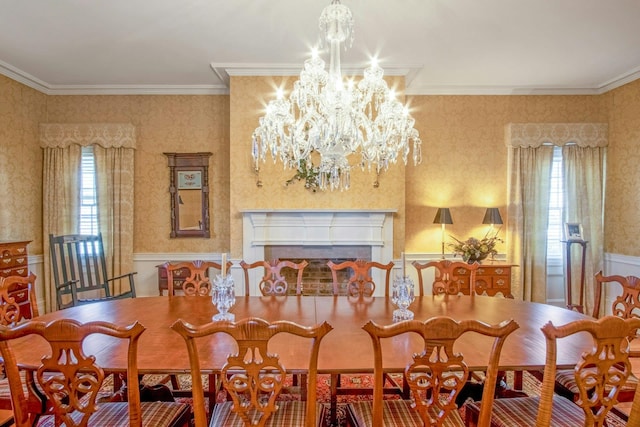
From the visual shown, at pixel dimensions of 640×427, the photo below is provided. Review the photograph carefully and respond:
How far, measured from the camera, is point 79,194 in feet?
14.8

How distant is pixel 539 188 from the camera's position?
457cm

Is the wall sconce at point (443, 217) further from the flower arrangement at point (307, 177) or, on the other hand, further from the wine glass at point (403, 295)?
the wine glass at point (403, 295)

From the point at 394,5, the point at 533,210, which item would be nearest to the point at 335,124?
the point at 394,5

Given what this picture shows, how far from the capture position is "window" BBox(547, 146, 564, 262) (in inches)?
183

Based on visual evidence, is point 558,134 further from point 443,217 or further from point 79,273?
point 79,273

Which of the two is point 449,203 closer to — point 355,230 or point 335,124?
point 355,230

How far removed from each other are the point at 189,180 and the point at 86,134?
1279 mm

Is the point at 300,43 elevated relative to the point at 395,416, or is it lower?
elevated

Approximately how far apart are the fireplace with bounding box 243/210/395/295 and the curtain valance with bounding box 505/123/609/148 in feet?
6.28

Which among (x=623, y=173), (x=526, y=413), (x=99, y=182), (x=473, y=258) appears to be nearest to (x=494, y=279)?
(x=473, y=258)

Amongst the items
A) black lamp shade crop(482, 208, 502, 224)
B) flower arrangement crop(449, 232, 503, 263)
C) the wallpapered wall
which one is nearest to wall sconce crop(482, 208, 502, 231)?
black lamp shade crop(482, 208, 502, 224)

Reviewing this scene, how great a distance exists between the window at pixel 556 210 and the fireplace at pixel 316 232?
2149 mm

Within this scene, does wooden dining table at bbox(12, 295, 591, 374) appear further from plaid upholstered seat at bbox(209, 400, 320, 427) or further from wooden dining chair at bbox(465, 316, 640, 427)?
plaid upholstered seat at bbox(209, 400, 320, 427)

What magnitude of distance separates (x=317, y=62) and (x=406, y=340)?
1.81 metres
